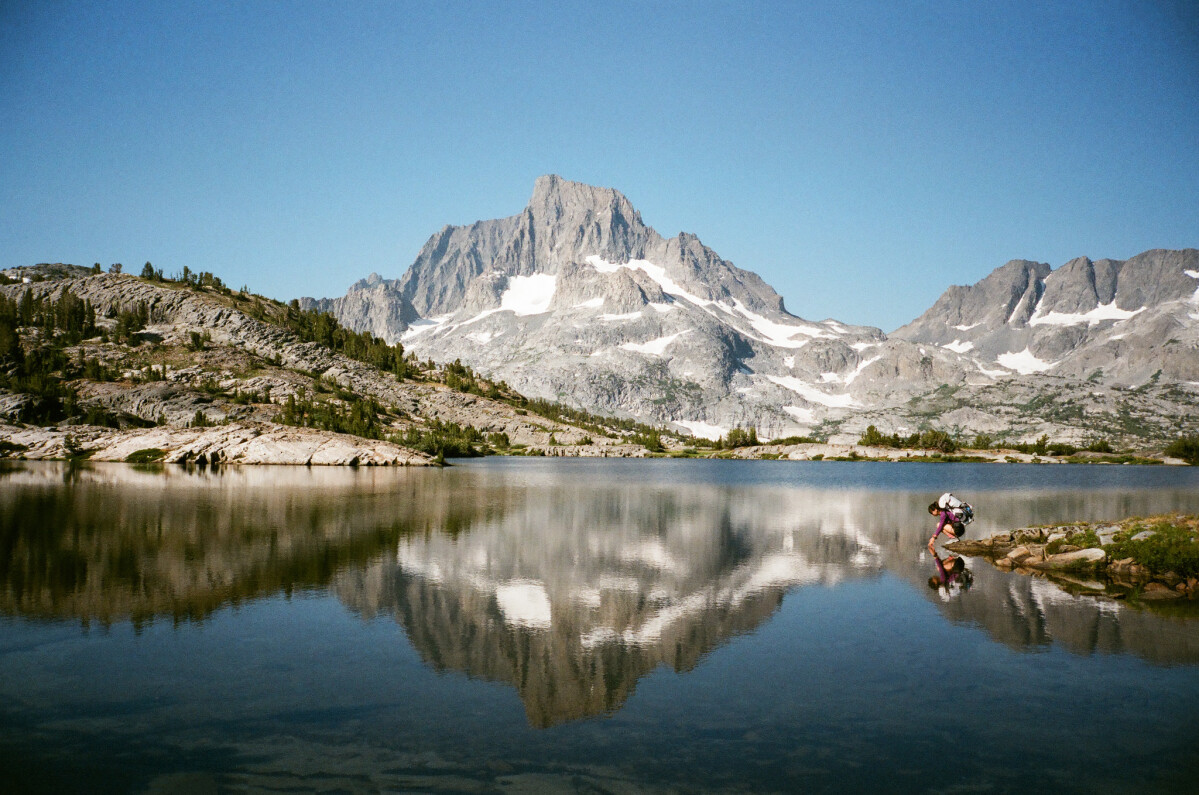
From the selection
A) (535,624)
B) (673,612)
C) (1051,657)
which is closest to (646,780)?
(535,624)

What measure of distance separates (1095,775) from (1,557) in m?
35.0

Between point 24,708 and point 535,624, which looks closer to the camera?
point 24,708

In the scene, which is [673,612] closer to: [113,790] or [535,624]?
[535,624]

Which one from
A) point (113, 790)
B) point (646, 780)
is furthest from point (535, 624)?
point (113, 790)

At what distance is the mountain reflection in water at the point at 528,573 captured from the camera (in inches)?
745

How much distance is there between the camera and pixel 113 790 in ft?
36.7

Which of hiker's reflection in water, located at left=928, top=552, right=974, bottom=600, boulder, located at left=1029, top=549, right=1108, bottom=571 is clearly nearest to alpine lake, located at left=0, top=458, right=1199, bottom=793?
hiker's reflection in water, located at left=928, top=552, right=974, bottom=600

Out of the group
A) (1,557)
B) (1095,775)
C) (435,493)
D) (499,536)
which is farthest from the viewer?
(435,493)

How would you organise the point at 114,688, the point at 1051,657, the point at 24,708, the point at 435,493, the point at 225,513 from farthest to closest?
the point at 435,493, the point at 225,513, the point at 1051,657, the point at 114,688, the point at 24,708

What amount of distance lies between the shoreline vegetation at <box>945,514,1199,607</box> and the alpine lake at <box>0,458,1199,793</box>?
162 centimetres

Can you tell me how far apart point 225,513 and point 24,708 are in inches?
1251

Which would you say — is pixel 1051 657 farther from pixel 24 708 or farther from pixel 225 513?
pixel 225 513

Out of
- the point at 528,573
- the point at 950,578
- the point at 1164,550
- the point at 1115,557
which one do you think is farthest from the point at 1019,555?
the point at 528,573

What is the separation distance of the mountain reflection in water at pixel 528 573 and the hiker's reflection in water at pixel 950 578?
1.38 ft
